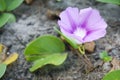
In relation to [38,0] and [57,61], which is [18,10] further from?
[57,61]

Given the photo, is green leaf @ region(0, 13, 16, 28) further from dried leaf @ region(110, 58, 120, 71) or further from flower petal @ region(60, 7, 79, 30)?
dried leaf @ region(110, 58, 120, 71)

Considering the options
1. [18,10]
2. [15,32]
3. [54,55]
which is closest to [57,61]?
[54,55]

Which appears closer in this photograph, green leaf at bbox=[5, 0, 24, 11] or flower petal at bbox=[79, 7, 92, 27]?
flower petal at bbox=[79, 7, 92, 27]

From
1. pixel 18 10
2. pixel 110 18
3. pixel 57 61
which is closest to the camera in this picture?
pixel 57 61

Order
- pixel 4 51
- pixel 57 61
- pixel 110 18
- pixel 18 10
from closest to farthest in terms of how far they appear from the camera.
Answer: pixel 57 61
pixel 4 51
pixel 110 18
pixel 18 10

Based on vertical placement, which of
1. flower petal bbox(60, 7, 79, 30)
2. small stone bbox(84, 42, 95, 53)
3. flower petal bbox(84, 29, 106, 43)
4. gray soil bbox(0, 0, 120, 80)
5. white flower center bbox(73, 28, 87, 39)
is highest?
flower petal bbox(60, 7, 79, 30)

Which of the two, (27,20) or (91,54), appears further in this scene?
(27,20)

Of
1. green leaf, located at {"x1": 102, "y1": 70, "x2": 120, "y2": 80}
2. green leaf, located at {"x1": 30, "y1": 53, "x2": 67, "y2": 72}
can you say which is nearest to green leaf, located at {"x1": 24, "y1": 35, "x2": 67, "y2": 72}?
green leaf, located at {"x1": 30, "y1": 53, "x2": 67, "y2": 72}
